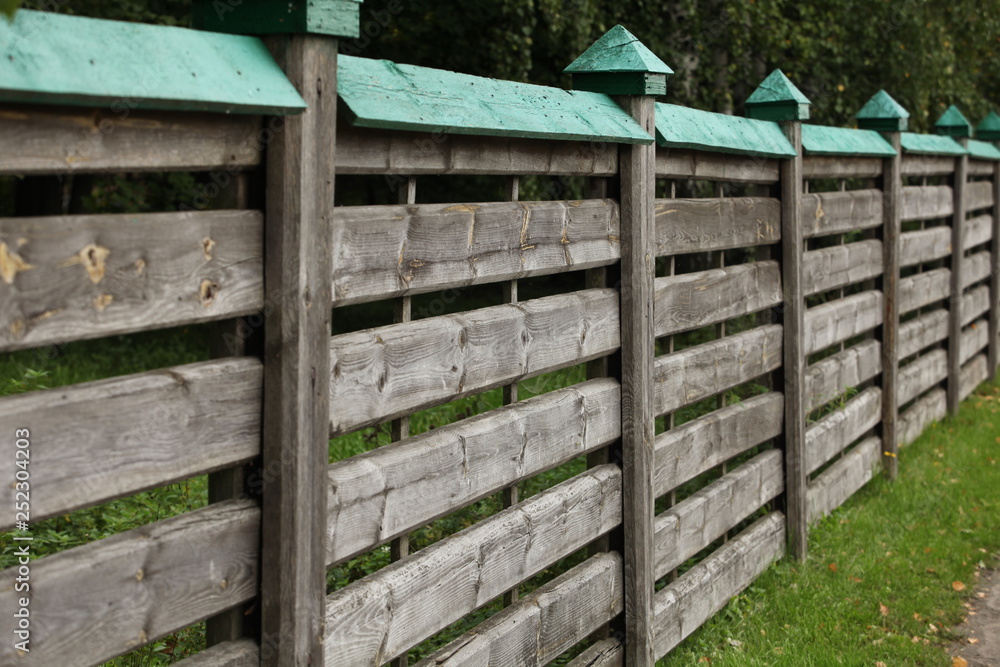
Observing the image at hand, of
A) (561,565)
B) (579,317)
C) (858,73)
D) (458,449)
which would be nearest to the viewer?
(458,449)

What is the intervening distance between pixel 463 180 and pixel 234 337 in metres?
11.4

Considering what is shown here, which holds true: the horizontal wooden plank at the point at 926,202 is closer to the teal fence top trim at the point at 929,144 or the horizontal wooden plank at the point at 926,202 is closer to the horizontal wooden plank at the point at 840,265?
the teal fence top trim at the point at 929,144

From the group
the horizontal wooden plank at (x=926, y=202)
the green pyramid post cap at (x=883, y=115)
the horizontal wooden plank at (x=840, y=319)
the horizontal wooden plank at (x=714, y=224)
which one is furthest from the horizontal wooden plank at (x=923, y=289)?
the horizontal wooden plank at (x=714, y=224)

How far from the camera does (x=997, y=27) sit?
12.2 m

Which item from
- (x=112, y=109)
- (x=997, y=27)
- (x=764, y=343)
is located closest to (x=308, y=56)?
(x=112, y=109)

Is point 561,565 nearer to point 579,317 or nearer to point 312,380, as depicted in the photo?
point 579,317

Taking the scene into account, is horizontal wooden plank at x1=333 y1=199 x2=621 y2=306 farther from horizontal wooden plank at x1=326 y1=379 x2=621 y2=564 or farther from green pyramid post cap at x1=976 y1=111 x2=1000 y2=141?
green pyramid post cap at x1=976 y1=111 x2=1000 y2=141

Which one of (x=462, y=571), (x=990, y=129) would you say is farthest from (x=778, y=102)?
(x=990, y=129)

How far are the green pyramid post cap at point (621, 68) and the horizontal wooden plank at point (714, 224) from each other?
0.47 metres

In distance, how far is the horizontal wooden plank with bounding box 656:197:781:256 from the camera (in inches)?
153

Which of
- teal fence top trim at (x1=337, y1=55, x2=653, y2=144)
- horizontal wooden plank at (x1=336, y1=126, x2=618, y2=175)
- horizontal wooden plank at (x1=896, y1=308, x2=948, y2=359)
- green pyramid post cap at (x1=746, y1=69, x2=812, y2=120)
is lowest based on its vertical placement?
horizontal wooden plank at (x1=896, y1=308, x2=948, y2=359)

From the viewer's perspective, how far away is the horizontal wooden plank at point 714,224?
3896 millimetres

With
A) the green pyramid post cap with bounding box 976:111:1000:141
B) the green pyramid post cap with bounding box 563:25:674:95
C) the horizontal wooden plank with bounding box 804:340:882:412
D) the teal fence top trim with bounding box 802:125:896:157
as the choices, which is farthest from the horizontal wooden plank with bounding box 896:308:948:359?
the green pyramid post cap with bounding box 563:25:674:95

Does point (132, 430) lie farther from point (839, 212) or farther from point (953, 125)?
point (953, 125)
